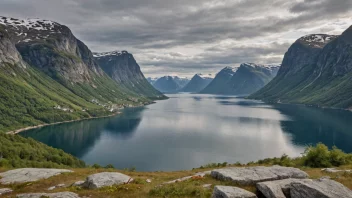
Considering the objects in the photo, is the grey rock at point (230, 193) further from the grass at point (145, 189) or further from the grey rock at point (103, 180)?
the grey rock at point (103, 180)

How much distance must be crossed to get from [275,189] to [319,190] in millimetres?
3684

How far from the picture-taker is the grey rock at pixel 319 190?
21281mm

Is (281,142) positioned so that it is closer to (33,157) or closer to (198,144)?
(198,144)

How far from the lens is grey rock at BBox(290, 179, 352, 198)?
69.8 ft

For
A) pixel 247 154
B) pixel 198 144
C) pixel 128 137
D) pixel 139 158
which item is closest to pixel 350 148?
pixel 247 154

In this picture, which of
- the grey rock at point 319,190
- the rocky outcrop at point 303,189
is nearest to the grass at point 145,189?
the rocky outcrop at point 303,189

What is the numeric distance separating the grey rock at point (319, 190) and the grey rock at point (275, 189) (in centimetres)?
77

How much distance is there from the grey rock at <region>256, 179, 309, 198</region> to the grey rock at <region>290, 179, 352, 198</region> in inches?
30.2

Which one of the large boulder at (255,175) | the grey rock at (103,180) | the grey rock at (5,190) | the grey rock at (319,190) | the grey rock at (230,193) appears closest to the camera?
the grey rock at (319,190)

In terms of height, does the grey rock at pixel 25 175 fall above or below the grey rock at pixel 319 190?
below

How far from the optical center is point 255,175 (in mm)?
29203

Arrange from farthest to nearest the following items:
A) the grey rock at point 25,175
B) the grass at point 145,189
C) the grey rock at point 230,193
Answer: the grey rock at point 25,175 → the grass at point 145,189 → the grey rock at point 230,193

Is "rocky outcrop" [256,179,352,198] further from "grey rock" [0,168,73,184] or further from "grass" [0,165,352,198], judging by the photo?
"grey rock" [0,168,73,184]

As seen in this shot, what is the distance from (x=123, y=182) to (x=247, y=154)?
119 meters
